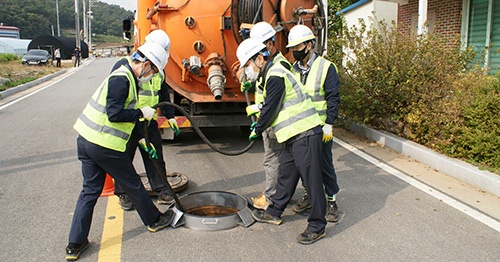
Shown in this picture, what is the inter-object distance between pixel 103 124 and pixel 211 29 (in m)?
3.22

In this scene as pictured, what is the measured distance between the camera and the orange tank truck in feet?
21.1

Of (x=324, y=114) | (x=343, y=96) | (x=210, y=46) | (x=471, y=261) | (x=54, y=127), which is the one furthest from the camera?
(x=54, y=127)

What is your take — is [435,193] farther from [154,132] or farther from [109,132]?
[109,132]

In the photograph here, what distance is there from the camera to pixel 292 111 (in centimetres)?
402

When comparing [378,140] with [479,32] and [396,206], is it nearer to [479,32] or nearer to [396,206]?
[396,206]

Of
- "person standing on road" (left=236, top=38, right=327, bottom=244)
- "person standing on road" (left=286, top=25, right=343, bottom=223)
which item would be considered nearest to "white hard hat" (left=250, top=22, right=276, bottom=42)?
"person standing on road" (left=286, top=25, right=343, bottom=223)

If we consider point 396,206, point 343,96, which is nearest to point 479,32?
point 343,96

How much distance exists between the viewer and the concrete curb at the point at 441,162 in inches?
→ 201

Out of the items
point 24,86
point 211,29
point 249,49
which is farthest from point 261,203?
point 24,86

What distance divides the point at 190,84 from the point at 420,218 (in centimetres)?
384

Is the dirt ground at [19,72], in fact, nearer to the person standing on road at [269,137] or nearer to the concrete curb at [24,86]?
the concrete curb at [24,86]

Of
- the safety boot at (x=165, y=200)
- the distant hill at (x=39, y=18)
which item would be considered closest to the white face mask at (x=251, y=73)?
the safety boot at (x=165, y=200)

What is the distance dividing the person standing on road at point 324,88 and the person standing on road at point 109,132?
4.52ft

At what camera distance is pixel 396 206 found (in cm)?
479
